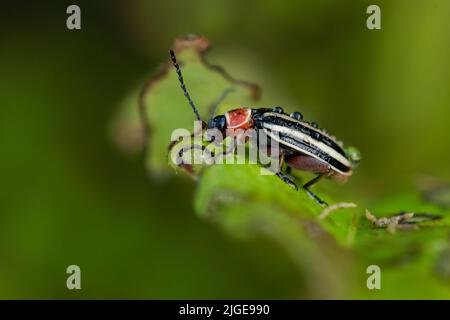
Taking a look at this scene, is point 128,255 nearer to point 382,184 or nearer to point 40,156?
point 40,156

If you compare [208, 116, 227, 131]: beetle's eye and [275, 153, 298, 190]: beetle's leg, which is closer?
[275, 153, 298, 190]: beetle's leg

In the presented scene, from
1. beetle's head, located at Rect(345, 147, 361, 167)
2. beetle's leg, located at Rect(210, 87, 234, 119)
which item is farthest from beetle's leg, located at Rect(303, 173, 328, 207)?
beetle's leg, located at Rect(210, 87, 234, 119)

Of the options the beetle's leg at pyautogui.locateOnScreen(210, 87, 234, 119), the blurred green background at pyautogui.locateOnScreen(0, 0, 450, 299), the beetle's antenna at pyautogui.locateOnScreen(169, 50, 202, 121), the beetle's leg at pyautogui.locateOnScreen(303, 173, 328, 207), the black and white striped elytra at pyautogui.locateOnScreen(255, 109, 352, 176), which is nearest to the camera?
the beetle's leg at pyautogui.locateOnScreen(303, 173, 328, 207)

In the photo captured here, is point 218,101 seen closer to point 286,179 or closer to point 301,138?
point 301,138

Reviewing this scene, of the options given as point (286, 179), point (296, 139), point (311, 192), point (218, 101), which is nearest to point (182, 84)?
point (218, 101)

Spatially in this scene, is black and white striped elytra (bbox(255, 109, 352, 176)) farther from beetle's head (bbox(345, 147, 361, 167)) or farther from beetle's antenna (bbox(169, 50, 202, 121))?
beetle's antenna (bbox(169, 50, 202, 121))
